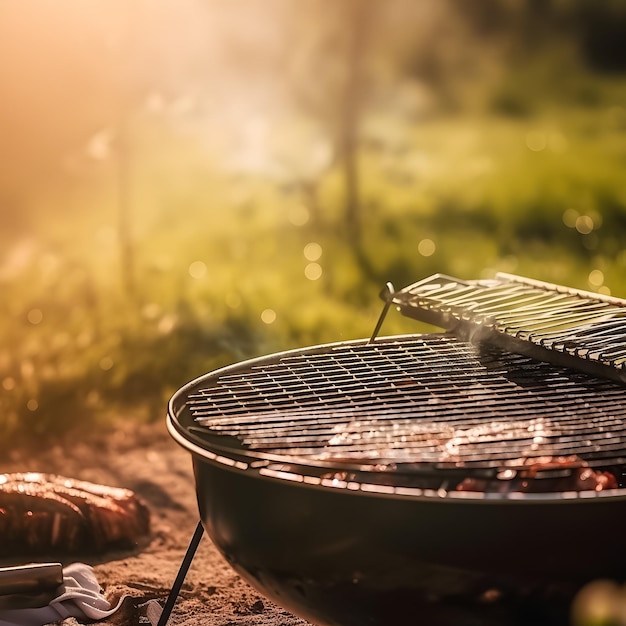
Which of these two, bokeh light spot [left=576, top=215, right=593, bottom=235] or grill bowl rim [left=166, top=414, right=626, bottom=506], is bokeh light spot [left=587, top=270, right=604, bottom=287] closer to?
bokeh light spot [left=576, top=215, right=593, bottom=235]

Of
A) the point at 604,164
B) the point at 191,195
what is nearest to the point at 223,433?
the point at 191,195

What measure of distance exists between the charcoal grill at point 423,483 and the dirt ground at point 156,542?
2.38 feet

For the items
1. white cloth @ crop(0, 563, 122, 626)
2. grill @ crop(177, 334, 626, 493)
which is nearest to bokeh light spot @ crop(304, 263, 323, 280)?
→ white cloth @ crop(0, 563, 122, 626)

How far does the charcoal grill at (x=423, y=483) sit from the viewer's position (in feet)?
6.83

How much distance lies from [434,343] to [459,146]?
5189mm

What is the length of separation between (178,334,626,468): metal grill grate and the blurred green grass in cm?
291

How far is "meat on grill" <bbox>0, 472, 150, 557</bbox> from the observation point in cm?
364

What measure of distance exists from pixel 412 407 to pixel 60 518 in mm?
1791

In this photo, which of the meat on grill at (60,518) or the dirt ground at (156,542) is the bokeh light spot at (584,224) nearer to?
the dirt ground at (156,542)

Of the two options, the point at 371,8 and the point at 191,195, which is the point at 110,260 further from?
the point at 371,8

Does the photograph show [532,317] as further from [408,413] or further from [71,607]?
[71,607]

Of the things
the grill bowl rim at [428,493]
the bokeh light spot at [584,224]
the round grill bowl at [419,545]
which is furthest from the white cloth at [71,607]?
the bokeh light spot at [584,224]

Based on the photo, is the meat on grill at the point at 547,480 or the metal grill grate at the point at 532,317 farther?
the metal grill grate at the point at 532,317

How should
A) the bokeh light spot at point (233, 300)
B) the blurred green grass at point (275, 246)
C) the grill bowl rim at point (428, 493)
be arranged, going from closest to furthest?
the grill bowl rim at point (428, 493), the blurred green grass at point (275, 246), the bokeh light spot at point (233, 300)
